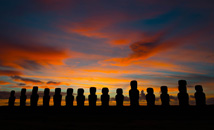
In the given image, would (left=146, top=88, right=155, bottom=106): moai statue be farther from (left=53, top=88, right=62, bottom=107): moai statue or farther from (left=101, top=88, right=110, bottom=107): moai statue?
(left=53, top=88, right=62, bottom=107): moai statue

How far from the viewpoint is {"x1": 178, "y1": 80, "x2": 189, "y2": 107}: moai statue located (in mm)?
12593

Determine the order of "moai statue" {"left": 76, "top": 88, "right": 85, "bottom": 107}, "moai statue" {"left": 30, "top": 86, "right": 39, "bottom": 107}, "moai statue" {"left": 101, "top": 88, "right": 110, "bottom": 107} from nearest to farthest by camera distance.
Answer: "moai statue" {"left": 101, "top": 88, "right": 110, "bottom": 107}, "moai statue" {"left": 76, "top": 88, "right": 85, "bottom": 107}, "moai statue" {"left": 30, "top": 86, "right": 39, "bottom": 107}

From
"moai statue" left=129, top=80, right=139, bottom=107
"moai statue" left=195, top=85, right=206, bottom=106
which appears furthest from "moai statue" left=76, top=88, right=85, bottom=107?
"moai statue" left=195, top=85, right=206, bottom=106

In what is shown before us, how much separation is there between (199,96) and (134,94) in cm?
480

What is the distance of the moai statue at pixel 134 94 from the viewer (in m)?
13.2

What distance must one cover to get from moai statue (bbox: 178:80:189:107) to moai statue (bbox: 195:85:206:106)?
0.69 meters

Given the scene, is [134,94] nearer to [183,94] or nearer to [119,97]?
[119,97]

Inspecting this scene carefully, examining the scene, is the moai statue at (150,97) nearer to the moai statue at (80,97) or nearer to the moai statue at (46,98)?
the moai statue at (80,97)

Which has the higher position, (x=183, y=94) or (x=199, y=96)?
(x=183, y=94)

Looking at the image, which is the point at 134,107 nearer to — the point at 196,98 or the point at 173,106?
the point at 173,106

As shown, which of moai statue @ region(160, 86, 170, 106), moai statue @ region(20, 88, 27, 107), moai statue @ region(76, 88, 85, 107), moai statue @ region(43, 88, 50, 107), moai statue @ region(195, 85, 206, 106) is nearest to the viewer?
moai statue @ region(195, 85, 206, 106)

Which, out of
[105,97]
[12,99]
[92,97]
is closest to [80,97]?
[92,97]

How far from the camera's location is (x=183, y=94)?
12758 millimetres

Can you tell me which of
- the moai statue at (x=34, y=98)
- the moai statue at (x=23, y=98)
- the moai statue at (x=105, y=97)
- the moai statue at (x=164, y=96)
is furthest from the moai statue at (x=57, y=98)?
the moai statue at (x=164, y=96)
